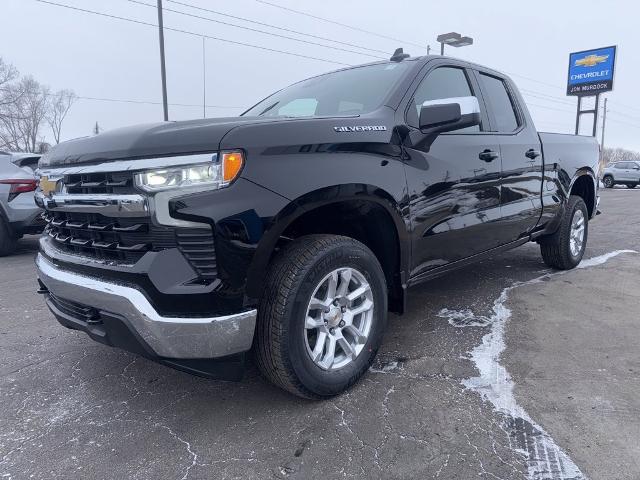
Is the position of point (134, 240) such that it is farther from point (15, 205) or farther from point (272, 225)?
point (15, 205)

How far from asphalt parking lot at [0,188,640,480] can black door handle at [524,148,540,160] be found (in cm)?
132

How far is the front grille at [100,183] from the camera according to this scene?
2158 mm

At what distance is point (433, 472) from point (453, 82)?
2.67 meters

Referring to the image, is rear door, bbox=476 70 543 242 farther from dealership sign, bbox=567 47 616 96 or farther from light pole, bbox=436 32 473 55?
dealership sign, bbox=567 47 616 96

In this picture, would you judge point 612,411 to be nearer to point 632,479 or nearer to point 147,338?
point 632,479

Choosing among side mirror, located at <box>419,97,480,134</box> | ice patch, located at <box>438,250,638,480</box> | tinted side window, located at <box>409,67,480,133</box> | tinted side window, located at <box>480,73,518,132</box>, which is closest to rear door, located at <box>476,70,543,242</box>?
tinted side window, located at <box>480,73,518,132</box>

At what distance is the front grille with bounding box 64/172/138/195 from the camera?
2.16 m

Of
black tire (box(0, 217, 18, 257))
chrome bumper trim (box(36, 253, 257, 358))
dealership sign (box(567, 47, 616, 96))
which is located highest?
dealership sign (box(567, 47, 616, 96))

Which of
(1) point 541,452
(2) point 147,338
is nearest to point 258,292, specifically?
(2) point 147,338

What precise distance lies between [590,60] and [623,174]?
40.7 ft

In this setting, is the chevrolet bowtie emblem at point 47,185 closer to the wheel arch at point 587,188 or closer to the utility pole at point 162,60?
the wheel arch at point 587,188

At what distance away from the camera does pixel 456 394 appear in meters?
2.65

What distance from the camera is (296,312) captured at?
230 centimetres

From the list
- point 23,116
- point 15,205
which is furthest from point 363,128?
point 23,116
